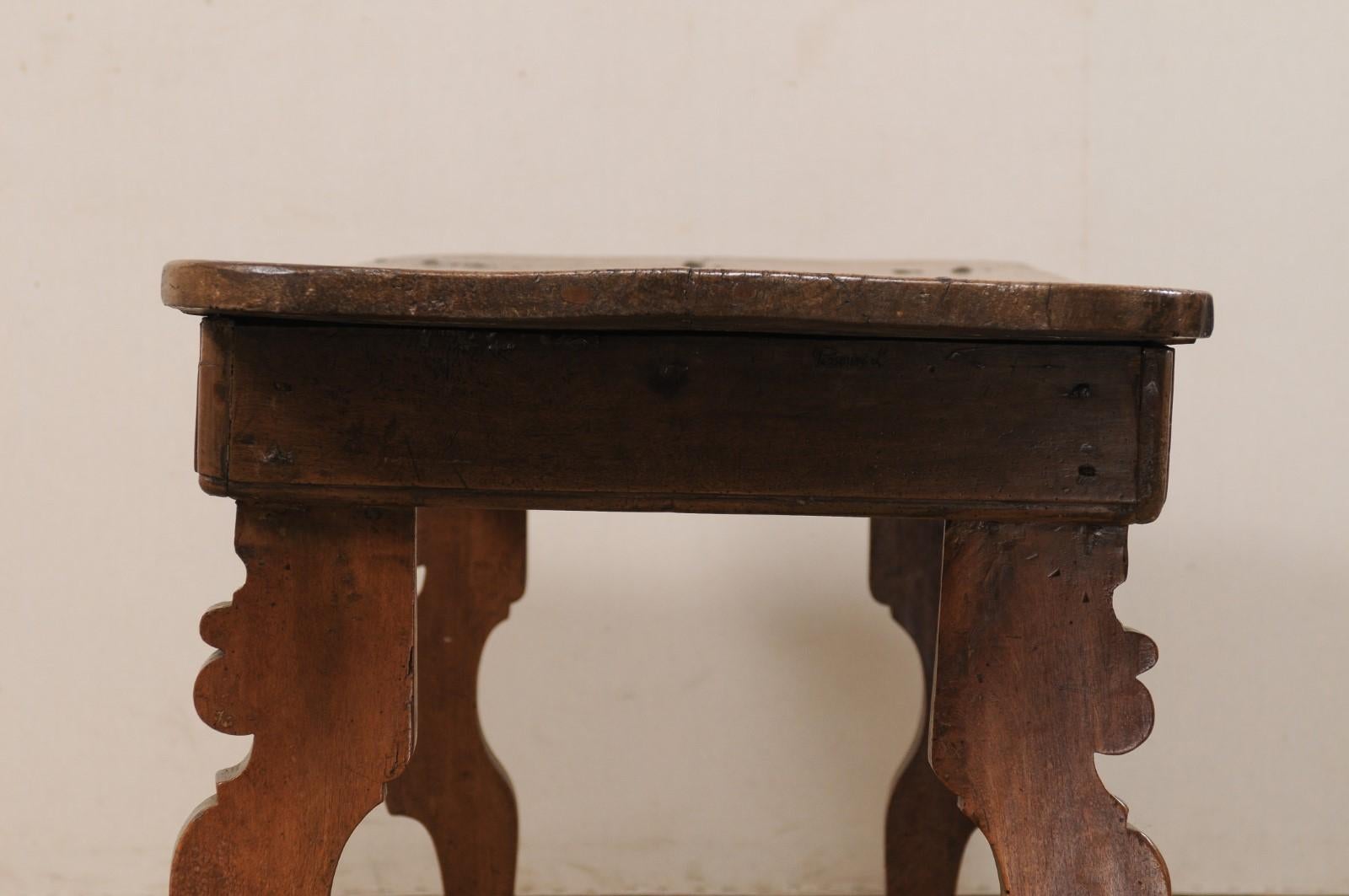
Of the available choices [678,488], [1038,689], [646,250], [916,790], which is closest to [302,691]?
[678,488]

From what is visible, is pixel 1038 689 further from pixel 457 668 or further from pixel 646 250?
pixel 646 250

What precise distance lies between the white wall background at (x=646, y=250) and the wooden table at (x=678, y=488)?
765 millimetres

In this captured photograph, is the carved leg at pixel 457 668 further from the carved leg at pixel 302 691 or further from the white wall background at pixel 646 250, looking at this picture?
the carved leg at pixel 302 691

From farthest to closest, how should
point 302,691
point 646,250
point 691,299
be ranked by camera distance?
point 646,250 → point 302,691 → point 691,299

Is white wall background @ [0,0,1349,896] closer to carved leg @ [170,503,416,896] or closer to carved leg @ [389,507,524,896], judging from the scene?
carved leg @ [389,507,524,896]

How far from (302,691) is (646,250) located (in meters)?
0.83

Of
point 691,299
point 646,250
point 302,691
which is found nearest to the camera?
point 691,299

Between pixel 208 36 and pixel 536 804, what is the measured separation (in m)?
0.98

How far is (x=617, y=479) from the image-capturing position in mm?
→ 711

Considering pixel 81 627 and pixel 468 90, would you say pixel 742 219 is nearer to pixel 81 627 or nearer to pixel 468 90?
pixel 468 90

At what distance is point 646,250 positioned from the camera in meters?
1.46

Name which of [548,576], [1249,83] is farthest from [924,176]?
[548,576]

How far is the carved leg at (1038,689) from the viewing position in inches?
29.2

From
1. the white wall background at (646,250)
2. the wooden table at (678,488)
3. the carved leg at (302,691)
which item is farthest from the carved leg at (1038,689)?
the white wall background at (646,250)
